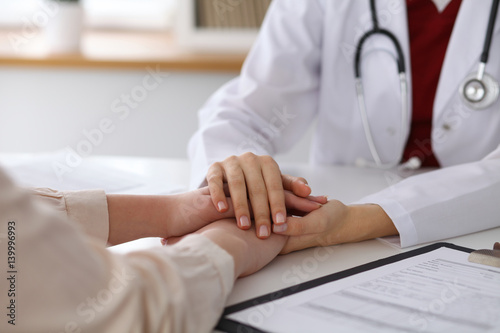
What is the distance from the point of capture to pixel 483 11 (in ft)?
4.07

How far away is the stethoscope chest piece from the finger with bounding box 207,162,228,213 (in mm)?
634

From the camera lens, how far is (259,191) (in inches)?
29.9

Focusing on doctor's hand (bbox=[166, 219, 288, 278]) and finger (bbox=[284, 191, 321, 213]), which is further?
finger (bbox=[284, 191, 321, 213])

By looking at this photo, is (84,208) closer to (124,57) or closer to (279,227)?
(279,227)

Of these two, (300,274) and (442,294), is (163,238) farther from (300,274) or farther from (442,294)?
(442,294)

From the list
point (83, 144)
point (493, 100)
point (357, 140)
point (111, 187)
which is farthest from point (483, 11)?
point (83, 144)

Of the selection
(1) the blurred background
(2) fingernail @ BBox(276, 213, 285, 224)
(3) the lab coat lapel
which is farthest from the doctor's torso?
(1) the blurred background

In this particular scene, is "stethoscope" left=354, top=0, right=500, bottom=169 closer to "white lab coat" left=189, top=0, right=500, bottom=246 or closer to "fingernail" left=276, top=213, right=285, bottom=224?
"white lab coat" left=189, top=0, right=500, bottom=246

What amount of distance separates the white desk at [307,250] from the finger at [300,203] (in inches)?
2.3

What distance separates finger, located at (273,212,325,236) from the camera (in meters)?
0.72

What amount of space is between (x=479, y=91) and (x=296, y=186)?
0.62 meters

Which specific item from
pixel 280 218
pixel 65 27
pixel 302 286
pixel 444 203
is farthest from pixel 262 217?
pixel 65 27

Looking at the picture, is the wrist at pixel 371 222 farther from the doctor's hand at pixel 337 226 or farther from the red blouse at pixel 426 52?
the red blouse at pixel 426 52

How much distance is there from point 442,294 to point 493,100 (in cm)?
74
